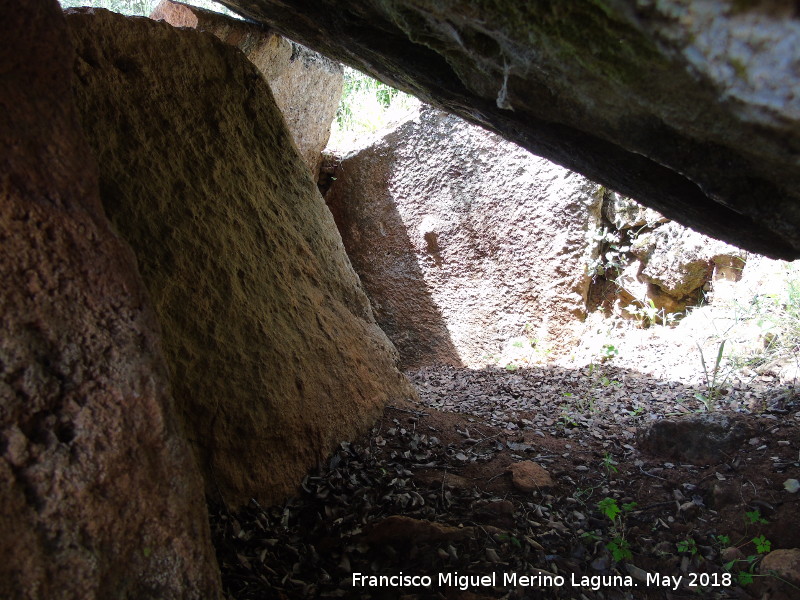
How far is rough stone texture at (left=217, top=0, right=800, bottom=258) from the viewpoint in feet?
3.51

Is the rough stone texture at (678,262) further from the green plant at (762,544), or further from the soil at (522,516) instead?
the green plant at (762,544)

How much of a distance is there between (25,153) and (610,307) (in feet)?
13.5

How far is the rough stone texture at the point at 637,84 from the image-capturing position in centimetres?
107

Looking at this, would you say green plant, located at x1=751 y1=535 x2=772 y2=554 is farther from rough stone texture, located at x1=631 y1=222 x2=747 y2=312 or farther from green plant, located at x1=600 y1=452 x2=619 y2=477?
rough stone texture, located at x1=631 y1=222 x2=747 y2=312

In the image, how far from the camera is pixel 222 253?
2.30 meters

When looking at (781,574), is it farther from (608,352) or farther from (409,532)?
(608,352)

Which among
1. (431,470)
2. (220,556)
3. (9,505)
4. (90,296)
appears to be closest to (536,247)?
(431,470)

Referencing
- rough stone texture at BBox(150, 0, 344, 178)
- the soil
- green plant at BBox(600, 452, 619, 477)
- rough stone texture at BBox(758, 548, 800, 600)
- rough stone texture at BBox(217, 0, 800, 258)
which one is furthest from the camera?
rough stone texture at BBox(150, 0, 344, 178)

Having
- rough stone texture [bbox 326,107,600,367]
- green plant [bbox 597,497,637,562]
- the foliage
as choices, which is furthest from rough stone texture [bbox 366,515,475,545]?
the foliage

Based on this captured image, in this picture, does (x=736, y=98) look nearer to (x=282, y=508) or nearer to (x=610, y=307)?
(x=282, y=508)

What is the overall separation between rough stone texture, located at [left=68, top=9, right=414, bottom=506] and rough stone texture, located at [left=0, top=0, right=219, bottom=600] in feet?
2.07

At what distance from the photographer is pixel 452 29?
1462 mm

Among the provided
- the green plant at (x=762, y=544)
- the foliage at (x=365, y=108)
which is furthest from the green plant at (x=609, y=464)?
the foliage at (x=365, y=108)

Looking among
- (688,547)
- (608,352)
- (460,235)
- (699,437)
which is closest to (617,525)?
(688,547)
